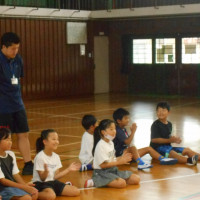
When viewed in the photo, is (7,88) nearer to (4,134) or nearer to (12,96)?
(12,96)

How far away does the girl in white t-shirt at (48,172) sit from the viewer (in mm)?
4977

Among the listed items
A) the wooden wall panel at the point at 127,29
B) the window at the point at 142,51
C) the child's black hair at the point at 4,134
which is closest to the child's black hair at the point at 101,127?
the child's black hair at the point at 4,134

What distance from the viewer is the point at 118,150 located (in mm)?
6676

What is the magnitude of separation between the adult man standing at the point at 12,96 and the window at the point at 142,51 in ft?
37.9

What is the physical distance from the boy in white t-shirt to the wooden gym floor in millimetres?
151

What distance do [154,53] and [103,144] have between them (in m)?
12.0

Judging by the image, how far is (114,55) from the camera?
18250 millimetres

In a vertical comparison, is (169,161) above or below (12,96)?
below

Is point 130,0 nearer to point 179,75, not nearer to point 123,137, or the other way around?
point 179,75

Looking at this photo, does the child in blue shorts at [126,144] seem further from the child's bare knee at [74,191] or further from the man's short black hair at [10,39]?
the man's short black hair at [10,39]

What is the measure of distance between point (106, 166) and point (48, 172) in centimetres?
72

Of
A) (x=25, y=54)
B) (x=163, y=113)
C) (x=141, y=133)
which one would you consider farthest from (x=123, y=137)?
(x=25, y=54)

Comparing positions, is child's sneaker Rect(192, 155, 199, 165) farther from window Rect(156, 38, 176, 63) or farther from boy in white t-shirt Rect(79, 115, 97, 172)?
window Rect(156, 38, 176, 63)

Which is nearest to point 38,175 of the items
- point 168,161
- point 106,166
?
point 106,166
